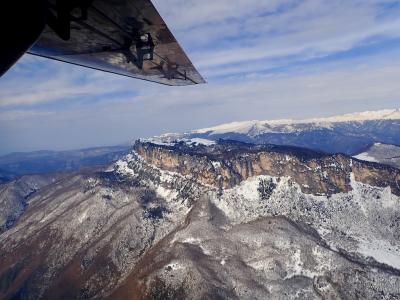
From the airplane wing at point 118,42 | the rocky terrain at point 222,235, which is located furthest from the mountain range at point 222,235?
the airplane wing at point 118,42

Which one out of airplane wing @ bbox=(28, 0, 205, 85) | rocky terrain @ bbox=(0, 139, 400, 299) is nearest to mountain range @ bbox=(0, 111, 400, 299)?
rocky terrain @ bbox=(0, 139, 400, 299)

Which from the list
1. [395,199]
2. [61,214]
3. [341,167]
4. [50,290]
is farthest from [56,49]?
[61,214]

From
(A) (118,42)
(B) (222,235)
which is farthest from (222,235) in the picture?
(A) (118,42)

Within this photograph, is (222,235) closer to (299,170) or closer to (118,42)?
(299,170)

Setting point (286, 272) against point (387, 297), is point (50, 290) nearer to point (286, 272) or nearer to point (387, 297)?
point (286, 272)

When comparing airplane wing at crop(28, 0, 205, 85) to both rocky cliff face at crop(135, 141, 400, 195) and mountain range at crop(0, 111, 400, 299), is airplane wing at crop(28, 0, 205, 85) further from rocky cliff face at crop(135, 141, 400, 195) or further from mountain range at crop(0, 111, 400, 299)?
rocky cliff face at crop(135, 141, 400, 195)
